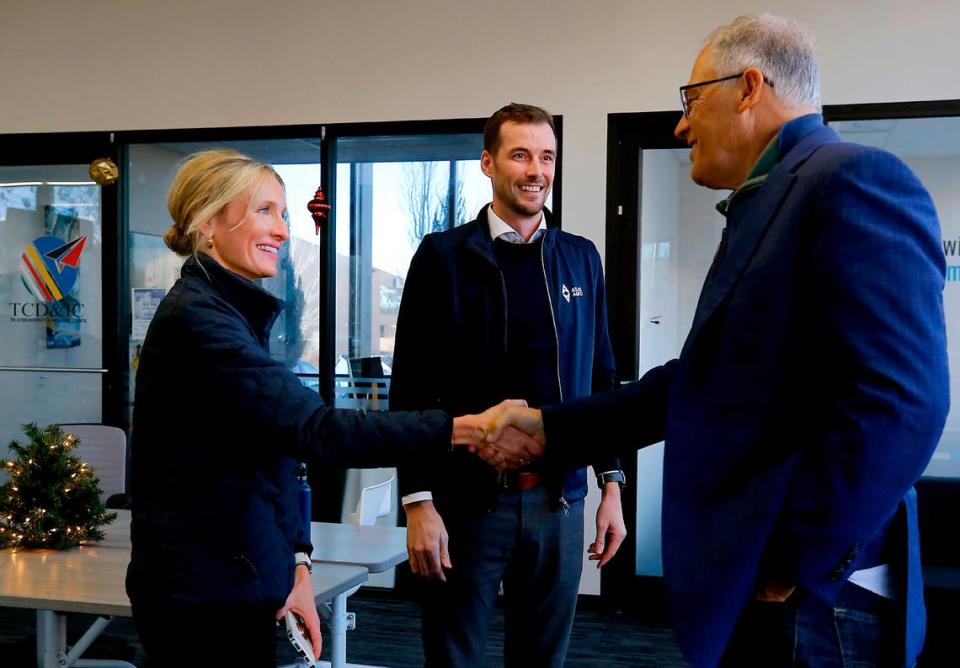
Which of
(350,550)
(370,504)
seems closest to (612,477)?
(350,550)

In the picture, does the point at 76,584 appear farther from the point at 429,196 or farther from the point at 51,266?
the point at 51,266

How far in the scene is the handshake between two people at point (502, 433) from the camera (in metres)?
2.08

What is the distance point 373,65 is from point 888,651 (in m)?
4.38

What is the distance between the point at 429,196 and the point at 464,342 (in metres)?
3.13

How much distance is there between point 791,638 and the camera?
1.33 metres

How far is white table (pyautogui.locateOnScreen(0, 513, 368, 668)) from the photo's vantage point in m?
2.44

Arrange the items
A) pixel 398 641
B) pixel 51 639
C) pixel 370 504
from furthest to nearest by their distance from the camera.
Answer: pixel 398 641, pixel 370 504, pixel 51 639

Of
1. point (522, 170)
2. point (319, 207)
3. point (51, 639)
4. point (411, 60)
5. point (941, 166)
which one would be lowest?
point (51, 639)

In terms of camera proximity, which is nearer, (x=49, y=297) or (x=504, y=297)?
(x=504, y=297)

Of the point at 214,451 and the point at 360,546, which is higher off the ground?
the point at 214,451

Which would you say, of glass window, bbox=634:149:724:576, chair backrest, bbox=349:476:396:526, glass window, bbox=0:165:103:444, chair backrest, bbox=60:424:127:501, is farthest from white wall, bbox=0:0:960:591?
chair backrest, bbox=60:424:127:501

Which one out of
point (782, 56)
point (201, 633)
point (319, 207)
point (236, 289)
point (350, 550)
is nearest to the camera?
point (782, 56)

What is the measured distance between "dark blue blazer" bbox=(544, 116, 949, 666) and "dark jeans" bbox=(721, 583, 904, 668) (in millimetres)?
29

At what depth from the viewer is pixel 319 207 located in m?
5.24
